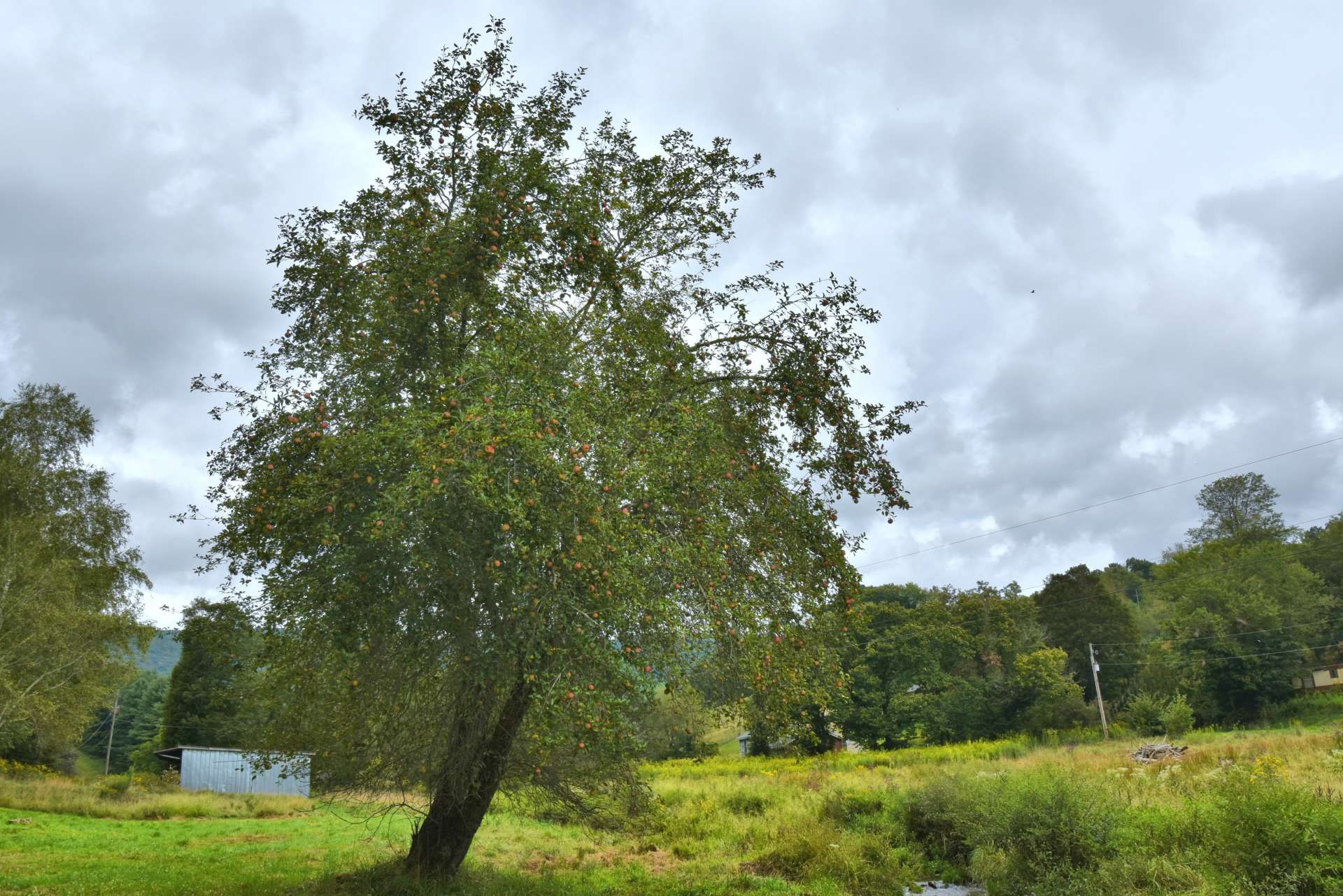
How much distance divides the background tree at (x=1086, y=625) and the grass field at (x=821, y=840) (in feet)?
85.0

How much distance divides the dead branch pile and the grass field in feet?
3.14

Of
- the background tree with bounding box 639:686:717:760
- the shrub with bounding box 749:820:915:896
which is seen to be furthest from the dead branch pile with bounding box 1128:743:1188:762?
the background tree with bounding box 639:686:717:760

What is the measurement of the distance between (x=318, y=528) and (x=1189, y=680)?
5371cm

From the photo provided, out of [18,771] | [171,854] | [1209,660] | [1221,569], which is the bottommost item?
[171,854]

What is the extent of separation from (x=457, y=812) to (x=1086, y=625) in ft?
172

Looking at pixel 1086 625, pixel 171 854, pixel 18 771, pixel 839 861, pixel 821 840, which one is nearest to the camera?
pixel 839 861

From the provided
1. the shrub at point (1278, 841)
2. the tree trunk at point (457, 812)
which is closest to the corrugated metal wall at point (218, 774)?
the tree trunk at point (457, 812)

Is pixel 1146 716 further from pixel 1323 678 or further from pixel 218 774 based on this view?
pixel 218 774

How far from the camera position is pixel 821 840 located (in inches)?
687

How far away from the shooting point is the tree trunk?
1245 centimetres

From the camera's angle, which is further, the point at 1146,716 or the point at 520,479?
the point at 1146,716

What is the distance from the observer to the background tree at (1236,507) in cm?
7831

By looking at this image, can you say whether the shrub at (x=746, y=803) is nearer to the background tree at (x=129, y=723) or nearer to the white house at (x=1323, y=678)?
the white house at (x=1323, y=678)

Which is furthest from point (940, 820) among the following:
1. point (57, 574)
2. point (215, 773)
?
point (215, 773)
